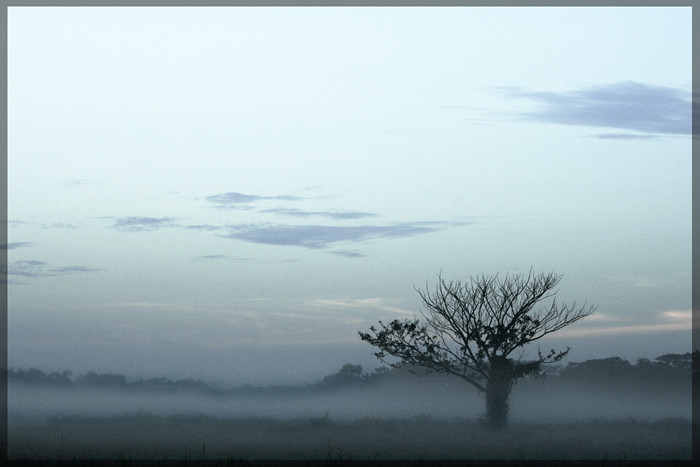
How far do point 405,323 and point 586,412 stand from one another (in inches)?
792

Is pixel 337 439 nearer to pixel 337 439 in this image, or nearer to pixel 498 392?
Answer: pixel 337 439

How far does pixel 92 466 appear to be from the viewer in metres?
26.0

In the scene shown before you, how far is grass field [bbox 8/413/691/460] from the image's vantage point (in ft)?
111

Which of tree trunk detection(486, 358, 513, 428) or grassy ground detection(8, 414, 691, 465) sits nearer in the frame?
grassy ground detection(8, 414, 691, 465)

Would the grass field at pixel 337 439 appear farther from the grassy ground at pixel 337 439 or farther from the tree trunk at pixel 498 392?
the tree trunk at pixel 498 392

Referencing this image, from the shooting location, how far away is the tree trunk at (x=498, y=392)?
45.0 m

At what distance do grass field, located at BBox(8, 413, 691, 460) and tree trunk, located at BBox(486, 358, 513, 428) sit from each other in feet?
2.30

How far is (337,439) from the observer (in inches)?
1625

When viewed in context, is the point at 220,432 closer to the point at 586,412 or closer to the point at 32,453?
the point at 32,453

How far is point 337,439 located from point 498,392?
8961mm

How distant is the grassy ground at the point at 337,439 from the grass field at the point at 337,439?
0.05m

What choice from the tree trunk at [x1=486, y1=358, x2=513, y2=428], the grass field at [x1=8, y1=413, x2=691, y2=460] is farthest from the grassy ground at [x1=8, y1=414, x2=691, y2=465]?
the tree trunk at [x1=486, y1=358, x2=513, y2=428]

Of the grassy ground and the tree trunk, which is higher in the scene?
the tree trunk

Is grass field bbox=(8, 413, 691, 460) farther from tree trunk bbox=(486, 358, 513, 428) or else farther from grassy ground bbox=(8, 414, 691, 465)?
tree trunk bbox=(486, 358, 513, 428)
